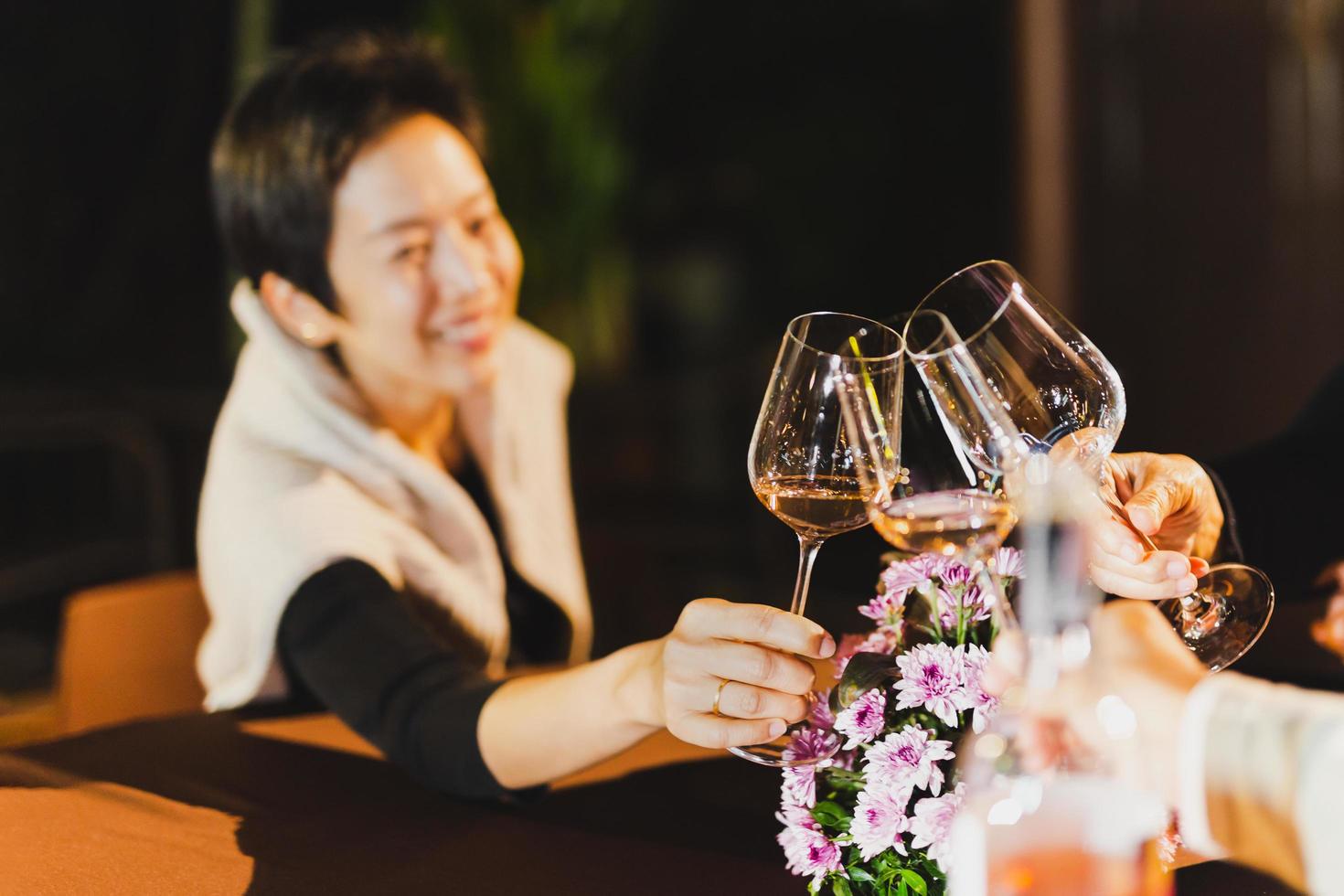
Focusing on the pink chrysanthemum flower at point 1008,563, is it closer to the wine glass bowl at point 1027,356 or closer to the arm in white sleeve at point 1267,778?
the wine glass bowl at point 1027,356

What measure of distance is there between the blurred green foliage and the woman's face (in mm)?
2390

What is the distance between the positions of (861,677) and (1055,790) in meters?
0.25

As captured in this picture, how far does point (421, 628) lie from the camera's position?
1252mm

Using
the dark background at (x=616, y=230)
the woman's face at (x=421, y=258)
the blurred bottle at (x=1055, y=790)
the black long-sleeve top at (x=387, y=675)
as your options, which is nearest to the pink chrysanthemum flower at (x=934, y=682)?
the blurred bottle at (x=1055, y=790)

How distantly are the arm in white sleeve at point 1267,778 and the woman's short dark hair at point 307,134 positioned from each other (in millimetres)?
1207

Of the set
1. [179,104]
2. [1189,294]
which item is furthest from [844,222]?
[179,104]

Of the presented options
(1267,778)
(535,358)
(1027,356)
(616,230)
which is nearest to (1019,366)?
(1027,356)

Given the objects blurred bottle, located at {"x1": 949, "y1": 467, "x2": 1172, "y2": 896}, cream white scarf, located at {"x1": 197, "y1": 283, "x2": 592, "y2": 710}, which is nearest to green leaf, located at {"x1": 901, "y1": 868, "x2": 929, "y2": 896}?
blurred bottle, located at {"x1": 949, "y1": 467, "x2": 1172, "y2": 896}

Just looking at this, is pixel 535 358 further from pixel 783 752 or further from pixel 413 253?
pixel 783 752

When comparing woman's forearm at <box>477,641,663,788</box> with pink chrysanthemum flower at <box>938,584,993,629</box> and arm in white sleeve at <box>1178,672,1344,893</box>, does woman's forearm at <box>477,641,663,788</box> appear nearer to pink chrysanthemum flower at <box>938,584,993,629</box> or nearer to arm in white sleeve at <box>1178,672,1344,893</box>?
pink chrysanthemum flower at <box>938,584,993,629</box>

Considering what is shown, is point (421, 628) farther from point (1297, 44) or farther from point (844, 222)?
point (844, 222)

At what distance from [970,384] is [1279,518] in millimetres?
674

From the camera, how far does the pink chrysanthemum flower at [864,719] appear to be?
77 cm

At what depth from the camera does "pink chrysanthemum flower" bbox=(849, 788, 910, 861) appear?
0.75 meters
